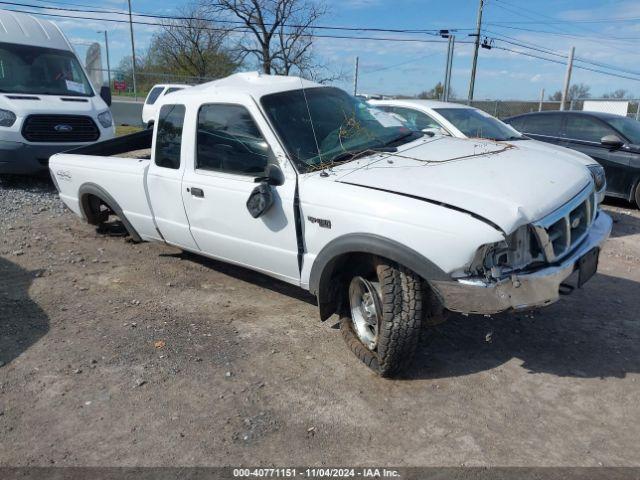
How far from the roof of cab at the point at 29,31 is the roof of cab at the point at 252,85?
6193mm

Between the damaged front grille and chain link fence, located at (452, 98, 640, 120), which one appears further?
chain link fence, located at (452, 98, 640, 120)

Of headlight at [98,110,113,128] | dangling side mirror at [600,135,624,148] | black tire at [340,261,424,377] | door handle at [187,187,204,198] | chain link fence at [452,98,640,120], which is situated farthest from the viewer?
chain link fence at [452,98,640,120]

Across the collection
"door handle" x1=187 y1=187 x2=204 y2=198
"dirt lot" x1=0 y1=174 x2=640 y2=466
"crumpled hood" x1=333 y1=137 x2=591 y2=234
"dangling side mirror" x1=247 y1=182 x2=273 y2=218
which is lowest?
"dirt lot" x1=0 y1=174 x2=640 y2=466

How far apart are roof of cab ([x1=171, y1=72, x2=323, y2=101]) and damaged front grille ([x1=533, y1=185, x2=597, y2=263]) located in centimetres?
232

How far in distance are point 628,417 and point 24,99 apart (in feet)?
30.1

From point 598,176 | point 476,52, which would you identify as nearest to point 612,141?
point 598,176

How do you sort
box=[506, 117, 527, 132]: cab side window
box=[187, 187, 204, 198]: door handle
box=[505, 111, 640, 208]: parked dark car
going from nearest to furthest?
1. box=[187, 187, 204, 198]: door handle
2. box=[505, 111, 640, 208]: parked dark car
3. box=[506, 117, 527, 132]: cab side window

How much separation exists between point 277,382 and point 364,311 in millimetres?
764

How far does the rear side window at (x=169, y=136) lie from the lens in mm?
4520

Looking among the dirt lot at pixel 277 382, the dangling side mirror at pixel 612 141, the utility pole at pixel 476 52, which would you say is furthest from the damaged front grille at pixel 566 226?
the utility pole at pixel 476 52

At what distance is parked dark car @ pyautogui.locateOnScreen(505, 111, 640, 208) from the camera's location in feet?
26.8

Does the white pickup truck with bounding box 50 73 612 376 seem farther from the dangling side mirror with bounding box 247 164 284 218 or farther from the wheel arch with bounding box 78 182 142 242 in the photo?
the wheel arch with bounding box 78 182 142 242

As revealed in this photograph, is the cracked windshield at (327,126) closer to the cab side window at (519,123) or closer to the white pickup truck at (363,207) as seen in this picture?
the white pickup truck at (363,207)

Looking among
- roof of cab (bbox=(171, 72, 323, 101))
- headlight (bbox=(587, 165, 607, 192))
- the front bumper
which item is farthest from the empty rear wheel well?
headlight (bbox=(587, 165, 607, 192))
